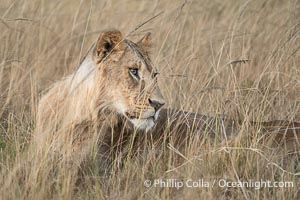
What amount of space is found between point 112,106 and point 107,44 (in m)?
0.43

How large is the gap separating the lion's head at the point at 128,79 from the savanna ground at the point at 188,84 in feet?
0.64

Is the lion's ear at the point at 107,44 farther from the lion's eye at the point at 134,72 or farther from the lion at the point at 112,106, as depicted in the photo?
the lion's eye at the point at 134,72

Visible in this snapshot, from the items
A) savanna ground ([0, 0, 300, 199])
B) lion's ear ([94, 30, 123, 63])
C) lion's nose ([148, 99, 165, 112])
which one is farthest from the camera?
lion's ear ([94, 30, 123, 63])

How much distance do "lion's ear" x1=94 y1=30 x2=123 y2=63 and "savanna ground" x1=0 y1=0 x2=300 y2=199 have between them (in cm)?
13

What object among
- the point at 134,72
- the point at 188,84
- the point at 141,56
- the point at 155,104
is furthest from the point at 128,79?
the point at 188,84

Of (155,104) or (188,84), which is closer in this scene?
(155,104)

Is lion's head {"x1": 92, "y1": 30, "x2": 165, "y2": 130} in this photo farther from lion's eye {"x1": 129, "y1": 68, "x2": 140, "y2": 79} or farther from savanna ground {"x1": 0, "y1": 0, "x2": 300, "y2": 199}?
savanna ground {"x1": 0, "y1": 0, "x2": 300, "y2": 199}

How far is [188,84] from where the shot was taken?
664 centimetres

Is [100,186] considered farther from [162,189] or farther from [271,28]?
[271,28]

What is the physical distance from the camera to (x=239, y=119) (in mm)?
5543

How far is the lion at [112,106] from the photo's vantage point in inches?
203

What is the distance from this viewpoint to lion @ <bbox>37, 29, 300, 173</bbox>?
517 cm

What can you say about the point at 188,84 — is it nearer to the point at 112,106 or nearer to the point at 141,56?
the point at 141,56

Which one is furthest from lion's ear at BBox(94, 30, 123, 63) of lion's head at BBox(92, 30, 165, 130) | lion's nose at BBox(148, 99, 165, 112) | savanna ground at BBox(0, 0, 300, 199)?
lion's nose at BBox(148, 99, 165, 112)
